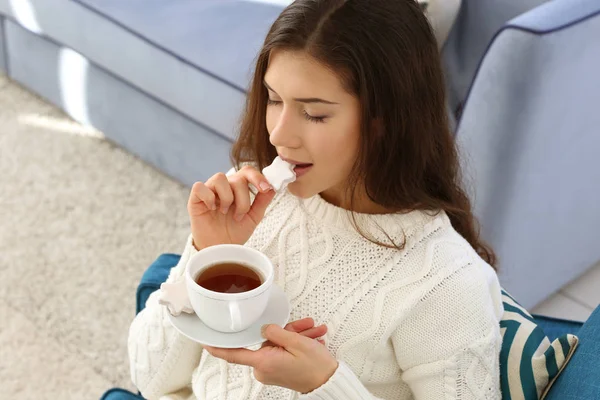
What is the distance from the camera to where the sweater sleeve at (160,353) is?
48.7 inches

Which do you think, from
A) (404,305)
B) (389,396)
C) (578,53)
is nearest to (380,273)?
(404,305)

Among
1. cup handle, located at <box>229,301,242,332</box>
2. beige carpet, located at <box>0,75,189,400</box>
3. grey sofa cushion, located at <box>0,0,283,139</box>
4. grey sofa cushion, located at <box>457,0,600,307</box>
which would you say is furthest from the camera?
grey sofa cushion, located at <box>0,0,283,139</box>

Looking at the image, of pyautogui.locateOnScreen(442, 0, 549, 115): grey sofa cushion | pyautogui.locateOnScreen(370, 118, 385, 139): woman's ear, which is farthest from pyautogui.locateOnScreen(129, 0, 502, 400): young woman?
pyautogui.locateOnScreen(442, 0, 549, 115): grey sofa cushion

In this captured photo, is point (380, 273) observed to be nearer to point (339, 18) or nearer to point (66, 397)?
point (339, 18)

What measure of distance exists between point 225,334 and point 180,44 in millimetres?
1402

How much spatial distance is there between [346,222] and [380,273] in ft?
0.32

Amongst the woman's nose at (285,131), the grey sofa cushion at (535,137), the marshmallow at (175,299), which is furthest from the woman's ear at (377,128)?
the grey sofa cushion at (535,137)

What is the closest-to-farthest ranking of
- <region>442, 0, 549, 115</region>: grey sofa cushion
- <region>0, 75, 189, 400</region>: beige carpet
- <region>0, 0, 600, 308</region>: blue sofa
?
<region>0, 0, 600, 308</region>: blue sofa
<region>0, 75, 189, 400</region>: beige carpet
<region>442, 0, 549, 115</region>: grey sofa cushion

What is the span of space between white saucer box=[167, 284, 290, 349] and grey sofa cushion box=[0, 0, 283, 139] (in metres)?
1.15

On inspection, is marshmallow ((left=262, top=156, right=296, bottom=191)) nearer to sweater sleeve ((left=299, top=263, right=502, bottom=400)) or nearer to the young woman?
the young woman

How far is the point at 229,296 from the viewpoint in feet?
3.04

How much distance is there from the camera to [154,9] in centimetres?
236

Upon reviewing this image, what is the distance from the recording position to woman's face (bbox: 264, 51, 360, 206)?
1034 mm

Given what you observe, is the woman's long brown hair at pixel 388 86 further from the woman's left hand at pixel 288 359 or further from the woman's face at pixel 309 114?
the woman's left hand at pixel 288 359
